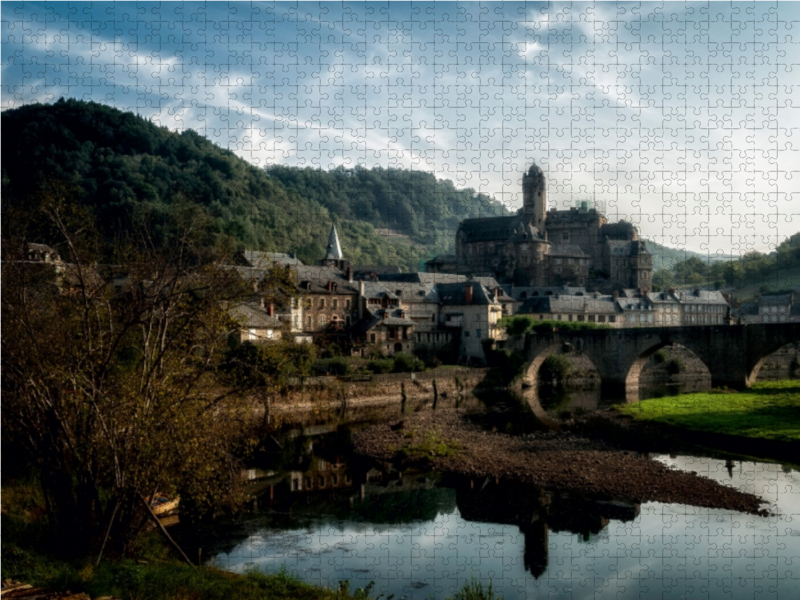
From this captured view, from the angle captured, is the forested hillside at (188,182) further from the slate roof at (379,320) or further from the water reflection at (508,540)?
the water reflection at (508,540)

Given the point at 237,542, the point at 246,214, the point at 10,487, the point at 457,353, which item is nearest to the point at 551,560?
the point at 237,542

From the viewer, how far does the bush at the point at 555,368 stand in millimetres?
64375

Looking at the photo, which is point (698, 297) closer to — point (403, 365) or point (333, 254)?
point (333, 254)

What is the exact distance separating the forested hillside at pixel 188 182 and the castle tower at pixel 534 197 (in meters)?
9.49

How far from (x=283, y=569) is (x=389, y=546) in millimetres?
3726

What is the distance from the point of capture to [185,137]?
99.6m

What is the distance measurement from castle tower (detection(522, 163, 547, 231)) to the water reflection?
3174 inches

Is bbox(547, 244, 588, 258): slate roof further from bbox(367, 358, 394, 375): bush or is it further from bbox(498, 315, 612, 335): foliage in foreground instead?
bbox(367, 358, 394, 375): bush

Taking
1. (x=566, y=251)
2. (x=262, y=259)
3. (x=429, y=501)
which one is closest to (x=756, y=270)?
(x=566, y=251)

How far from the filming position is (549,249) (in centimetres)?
9562

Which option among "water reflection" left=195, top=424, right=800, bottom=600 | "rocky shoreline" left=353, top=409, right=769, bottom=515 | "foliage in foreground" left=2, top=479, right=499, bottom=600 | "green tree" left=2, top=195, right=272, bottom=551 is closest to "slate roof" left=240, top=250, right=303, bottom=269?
"green tree" left=2, top=195, right=272, bottom=551

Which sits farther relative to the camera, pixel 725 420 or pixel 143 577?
pixel 725 420

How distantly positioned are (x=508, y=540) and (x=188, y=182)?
262ft

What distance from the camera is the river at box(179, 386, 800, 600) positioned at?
15633 mm
